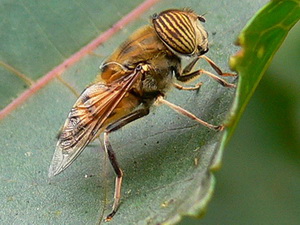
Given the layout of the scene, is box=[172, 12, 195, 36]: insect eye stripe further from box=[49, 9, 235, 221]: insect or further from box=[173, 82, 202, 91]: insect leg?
box=[173, 82, 202, 91]: insect leg

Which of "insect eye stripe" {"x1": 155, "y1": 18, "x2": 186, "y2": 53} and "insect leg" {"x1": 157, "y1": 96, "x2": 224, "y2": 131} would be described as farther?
"insect eye stripe" {"x1": 155, "y1": 18, "x2": 186, "y2": 53}

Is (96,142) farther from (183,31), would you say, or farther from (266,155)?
(266,155)

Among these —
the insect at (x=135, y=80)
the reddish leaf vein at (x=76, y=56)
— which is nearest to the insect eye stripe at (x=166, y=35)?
the insect at (x=135, y=80)

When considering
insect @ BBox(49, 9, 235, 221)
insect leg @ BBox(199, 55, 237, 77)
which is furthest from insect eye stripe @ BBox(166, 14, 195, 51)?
insect leg @ BBox(199, 55, 237, 77)

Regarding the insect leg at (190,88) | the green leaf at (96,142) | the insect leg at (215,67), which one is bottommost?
the insect leg at (190,88)

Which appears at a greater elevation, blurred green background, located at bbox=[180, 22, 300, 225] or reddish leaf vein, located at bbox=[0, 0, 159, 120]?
reddish leaf vein, located at bbox=[0, 0, 159, 120]

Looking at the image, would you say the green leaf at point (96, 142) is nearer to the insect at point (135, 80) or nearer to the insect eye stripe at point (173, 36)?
the insect at point (135, 80)

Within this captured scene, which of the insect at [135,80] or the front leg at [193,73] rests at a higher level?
the insect at [135,80]

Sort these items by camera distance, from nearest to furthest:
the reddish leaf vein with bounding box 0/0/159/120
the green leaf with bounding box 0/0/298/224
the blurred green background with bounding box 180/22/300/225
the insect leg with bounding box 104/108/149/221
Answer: the green leaf with bounding box 0/0/298/224 < the insect leg with bounding box 104/108/149/221 < the reddish leaf vein with bounding box 0/0/159/120 < the blurred green background with bounding box 180/22/300/225
